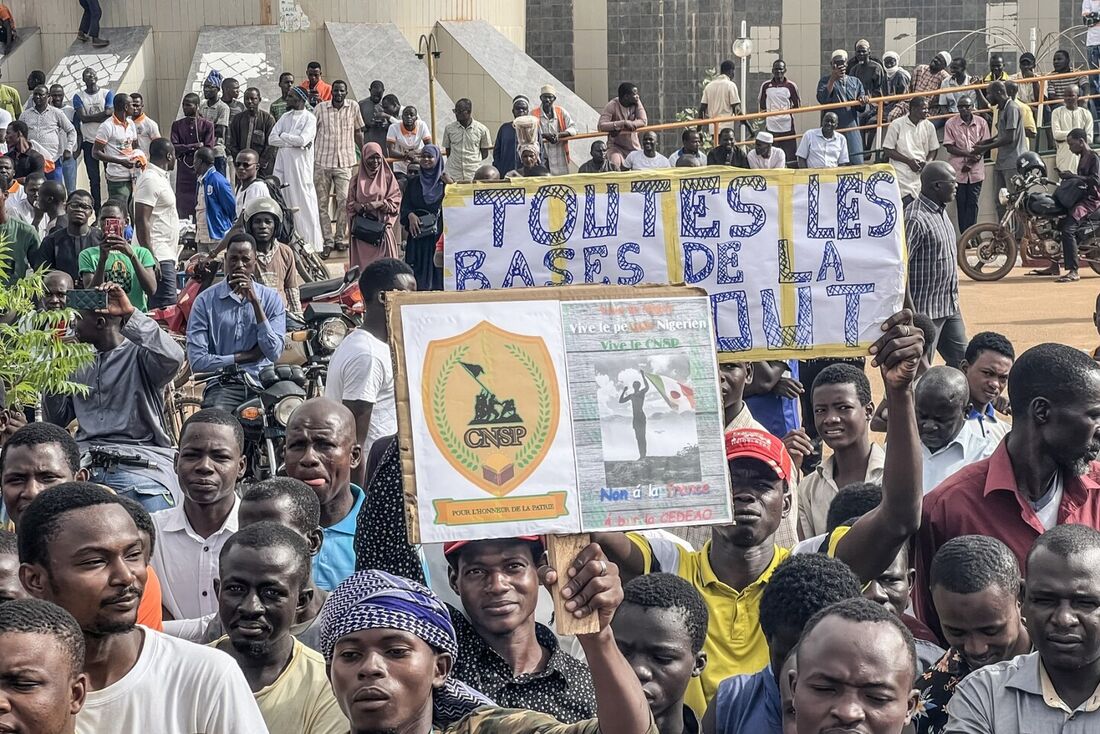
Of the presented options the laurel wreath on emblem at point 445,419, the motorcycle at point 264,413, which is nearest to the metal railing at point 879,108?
the motorcycle at point 264,413

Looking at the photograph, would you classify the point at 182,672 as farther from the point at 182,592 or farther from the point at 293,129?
the point at 293,129

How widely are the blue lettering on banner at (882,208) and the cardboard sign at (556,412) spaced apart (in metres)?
1.48

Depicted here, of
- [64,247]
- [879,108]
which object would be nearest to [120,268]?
[64,247]

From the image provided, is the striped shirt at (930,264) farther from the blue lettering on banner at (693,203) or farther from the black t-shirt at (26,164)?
the black t-shirt at (26,164)

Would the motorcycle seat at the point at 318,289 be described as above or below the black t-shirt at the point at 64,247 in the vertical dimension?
below

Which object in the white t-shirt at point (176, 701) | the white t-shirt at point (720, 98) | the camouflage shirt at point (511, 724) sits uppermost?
the white t-shirt at point (720, 98)

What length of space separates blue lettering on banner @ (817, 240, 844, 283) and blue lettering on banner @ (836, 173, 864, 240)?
0.15 feet

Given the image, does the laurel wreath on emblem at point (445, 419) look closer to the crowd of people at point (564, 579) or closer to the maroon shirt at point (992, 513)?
the crowd of people at point (564, 579)

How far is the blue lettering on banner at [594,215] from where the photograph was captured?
5.59m

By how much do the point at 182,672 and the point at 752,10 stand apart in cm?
2763

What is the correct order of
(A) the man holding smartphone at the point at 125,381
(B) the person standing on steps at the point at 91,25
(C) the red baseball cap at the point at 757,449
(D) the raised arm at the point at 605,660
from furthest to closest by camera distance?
(B) the person standing on steps at the point at 91,25
(A) the man holding smartphone at the point at 125,381
(C) the red baseball cap at the point at 757,449
(D) the raised arm at the point at 605,660

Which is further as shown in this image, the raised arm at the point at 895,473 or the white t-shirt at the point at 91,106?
the white t-shirt at the point at 91,106

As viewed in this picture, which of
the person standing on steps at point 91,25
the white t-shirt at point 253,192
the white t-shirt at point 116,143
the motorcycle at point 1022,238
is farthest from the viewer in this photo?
the person standing on steps at point 91,25

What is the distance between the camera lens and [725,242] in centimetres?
555
